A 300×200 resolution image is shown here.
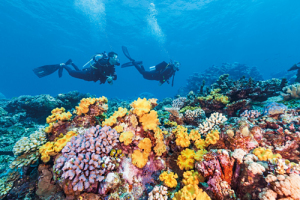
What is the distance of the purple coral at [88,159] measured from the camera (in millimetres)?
2369

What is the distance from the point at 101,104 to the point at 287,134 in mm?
5353

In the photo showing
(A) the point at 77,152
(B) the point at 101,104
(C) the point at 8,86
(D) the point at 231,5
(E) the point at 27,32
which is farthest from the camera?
(C) the point at 8,86

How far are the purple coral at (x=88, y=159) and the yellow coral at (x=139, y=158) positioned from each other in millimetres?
383

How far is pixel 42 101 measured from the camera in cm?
798

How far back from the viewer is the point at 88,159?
2.55m

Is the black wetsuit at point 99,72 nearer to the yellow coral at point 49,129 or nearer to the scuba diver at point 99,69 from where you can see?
the scuba diver at point 99,69

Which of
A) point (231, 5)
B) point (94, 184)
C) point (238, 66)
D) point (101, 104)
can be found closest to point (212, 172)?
point (94, 184)

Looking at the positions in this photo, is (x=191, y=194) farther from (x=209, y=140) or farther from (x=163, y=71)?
(x=163, y=71)

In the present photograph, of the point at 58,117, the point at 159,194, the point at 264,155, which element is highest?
the point at 58,117

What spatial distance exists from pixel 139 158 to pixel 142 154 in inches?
4.7

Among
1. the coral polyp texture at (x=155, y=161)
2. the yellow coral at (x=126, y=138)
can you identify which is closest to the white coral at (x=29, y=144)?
the coral polyp texture at (x=155, y=161)

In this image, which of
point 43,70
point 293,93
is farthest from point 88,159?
point 43,70

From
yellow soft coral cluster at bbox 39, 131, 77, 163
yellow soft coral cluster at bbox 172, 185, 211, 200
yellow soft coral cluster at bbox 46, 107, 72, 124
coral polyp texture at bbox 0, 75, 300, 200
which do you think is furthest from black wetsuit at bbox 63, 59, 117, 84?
yellow soft coral cluster at bbox 172, 185, 211, 200

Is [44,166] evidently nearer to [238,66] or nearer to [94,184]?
[94,184]
